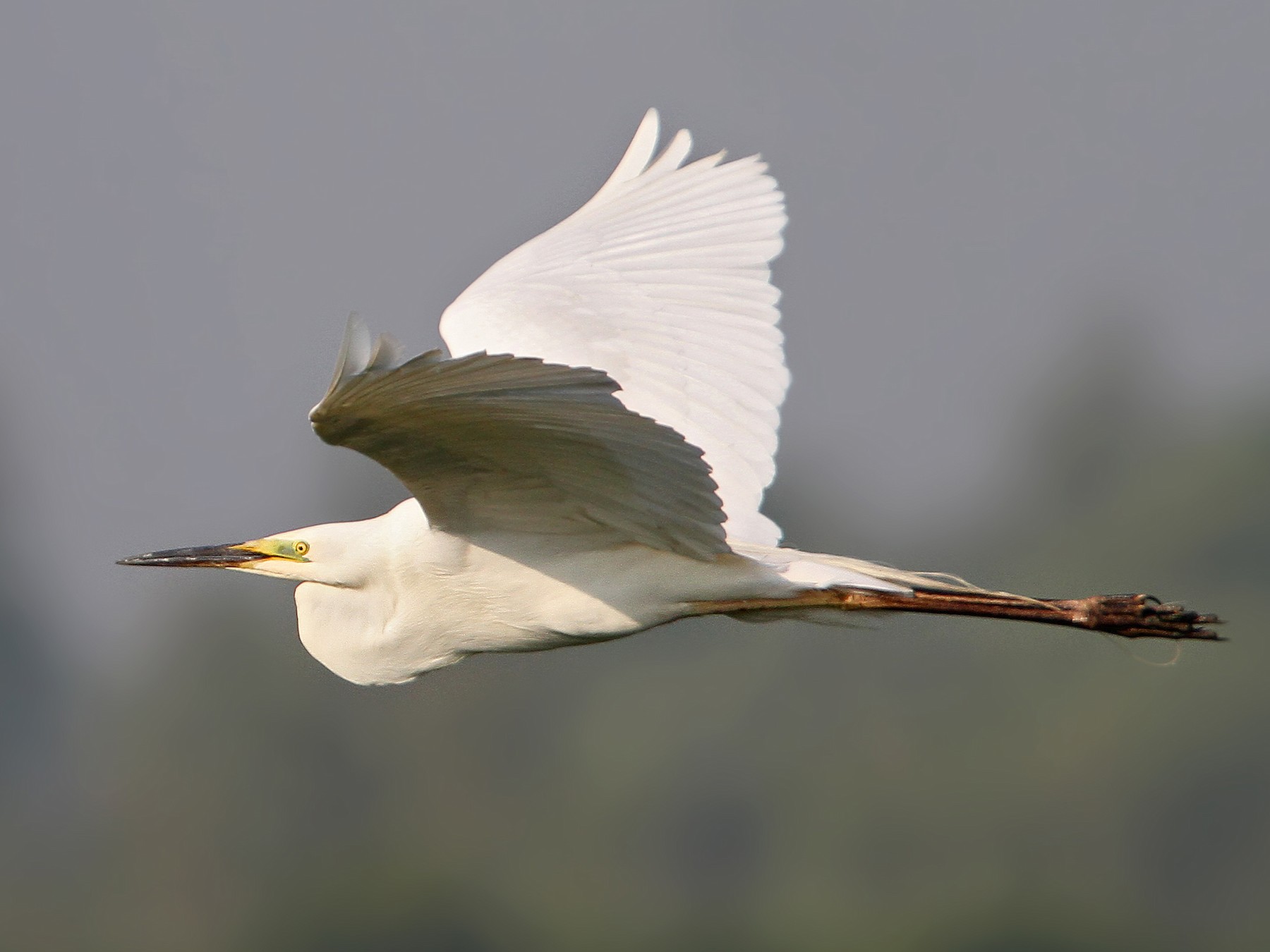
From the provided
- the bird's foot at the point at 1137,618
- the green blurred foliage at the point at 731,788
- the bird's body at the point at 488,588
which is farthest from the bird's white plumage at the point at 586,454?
the green blurred foliage at the point at 731,788

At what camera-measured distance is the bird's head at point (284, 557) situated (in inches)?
215

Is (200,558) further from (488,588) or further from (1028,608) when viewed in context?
(1028,608)

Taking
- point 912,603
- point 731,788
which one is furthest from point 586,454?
point 731,788

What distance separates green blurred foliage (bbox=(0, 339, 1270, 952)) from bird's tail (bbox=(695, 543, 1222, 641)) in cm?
1889

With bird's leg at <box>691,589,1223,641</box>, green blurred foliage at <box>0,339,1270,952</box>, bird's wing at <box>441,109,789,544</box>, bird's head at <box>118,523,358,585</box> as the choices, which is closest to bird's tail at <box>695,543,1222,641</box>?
bird's leg at <box>691,589,1223,641</box>

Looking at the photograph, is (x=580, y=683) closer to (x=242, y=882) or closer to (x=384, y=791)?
(x=384, y=791)

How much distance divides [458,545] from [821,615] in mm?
984

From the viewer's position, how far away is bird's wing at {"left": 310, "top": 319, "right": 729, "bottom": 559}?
4.04 meters

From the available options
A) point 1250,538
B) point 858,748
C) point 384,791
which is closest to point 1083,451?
point 1250,538

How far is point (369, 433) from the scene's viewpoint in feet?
14.7

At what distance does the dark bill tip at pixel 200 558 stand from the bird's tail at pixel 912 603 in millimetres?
1296

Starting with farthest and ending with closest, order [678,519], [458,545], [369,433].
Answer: [458,545]
[678,519]
[369,433]

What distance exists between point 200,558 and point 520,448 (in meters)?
1.42

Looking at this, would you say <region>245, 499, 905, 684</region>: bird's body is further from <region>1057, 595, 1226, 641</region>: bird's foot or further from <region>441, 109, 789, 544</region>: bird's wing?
<region>1057, 595, 1226, 641</region>: bird's foot
